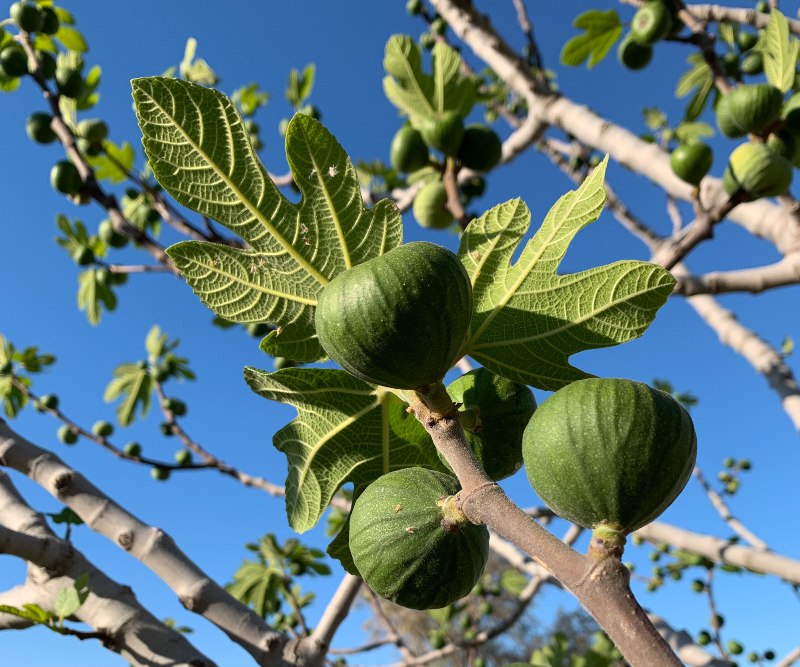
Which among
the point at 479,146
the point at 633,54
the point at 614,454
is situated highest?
the point at 633,54

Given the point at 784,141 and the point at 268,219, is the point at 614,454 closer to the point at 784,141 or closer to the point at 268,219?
the point at 268,219

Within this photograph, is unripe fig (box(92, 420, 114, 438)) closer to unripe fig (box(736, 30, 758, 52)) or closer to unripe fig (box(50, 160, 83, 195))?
unripe fig (box(50, 160, 83, 195))

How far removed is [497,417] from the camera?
3.77 ft

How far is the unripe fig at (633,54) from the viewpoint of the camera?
3.77 m

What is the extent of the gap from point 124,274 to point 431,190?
2.37 meters

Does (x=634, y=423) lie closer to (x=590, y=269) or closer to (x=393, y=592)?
(x=590, y=269)

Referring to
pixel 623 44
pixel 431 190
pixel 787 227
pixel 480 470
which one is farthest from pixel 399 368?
pixel 623 44

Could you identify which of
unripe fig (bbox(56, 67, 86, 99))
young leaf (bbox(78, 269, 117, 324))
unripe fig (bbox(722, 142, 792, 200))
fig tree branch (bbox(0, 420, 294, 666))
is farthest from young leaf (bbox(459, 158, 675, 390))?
young leaf (bbox(78, 269, 117, 324))

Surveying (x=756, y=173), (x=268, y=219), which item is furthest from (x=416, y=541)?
(x=756, y=173)

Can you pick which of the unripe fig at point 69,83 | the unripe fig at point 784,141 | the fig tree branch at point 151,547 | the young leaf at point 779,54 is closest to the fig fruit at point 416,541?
the fig tree branch at point 151,547

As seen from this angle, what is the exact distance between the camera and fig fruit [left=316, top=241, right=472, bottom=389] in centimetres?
88

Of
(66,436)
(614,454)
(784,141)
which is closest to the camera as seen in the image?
(614,454)

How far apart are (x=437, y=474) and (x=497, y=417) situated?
0.61ft

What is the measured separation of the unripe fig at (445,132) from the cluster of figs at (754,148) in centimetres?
97
